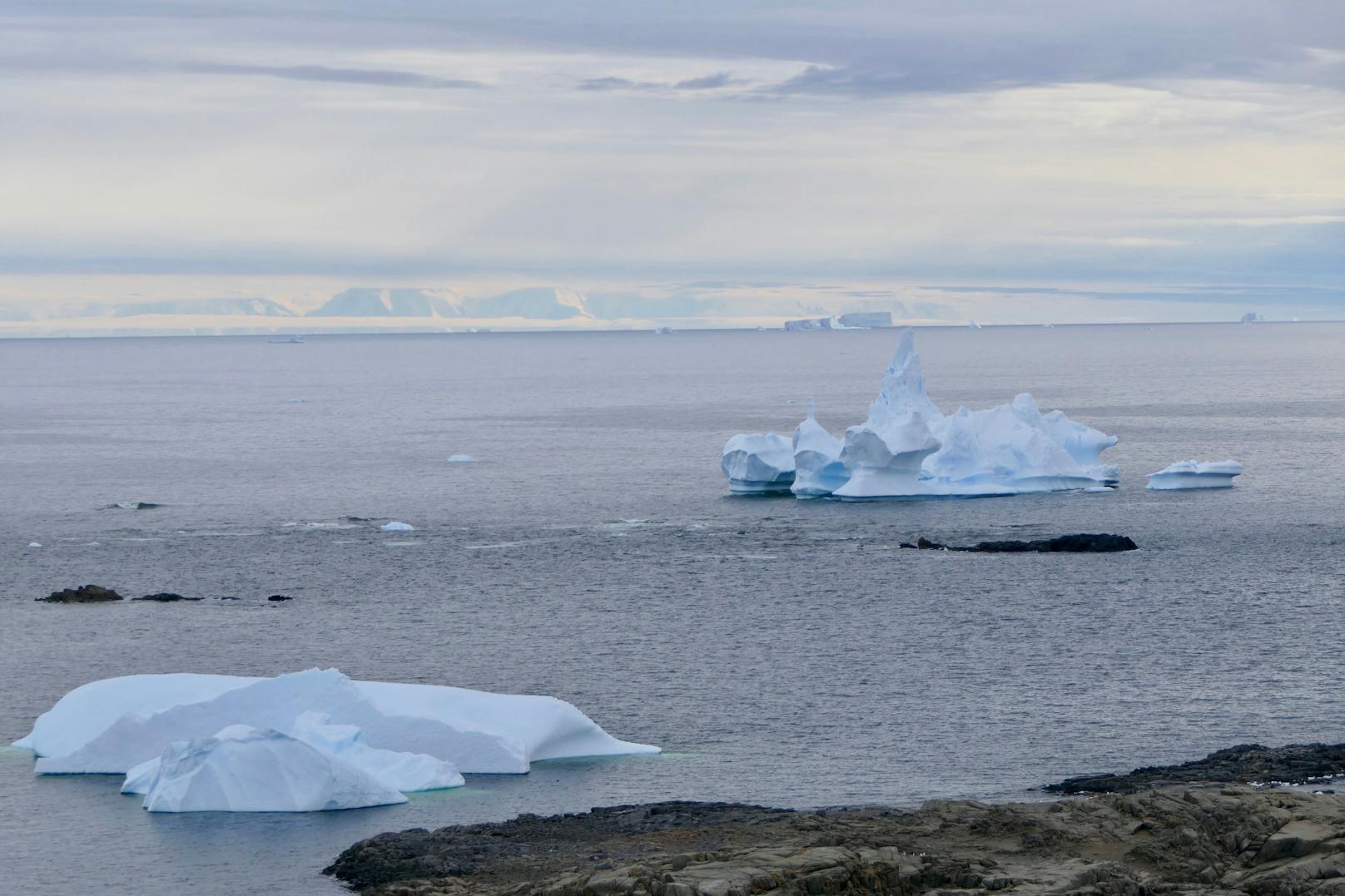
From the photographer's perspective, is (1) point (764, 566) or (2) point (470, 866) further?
(1) point (764, 566)

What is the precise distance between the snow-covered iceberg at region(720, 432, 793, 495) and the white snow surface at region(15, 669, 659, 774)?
134 ft

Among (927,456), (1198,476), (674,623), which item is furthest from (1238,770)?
(1198,476)

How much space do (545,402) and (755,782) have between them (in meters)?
134

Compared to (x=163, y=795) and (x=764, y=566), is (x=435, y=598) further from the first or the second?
(x=163, y=795)

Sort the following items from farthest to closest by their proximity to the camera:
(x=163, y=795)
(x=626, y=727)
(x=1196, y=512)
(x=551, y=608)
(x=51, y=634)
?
(x=1196, y=512) < (x=551, y=608) < (x=51, y=634) < (x=626, y=727) < (x=163, y=795)

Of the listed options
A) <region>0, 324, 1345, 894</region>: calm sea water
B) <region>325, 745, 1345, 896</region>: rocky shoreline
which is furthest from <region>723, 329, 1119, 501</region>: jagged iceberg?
<region>325, 745, 1345, 896</region>: rocky shoreline

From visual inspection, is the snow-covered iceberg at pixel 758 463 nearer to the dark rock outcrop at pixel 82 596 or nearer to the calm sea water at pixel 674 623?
the calm sea water at pixel 674 623

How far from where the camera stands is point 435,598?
48.5 metres

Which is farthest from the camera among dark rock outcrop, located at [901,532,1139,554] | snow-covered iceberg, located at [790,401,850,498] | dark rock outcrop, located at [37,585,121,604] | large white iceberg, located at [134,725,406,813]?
snow-covered iceberg, located at [790,401,850,498]

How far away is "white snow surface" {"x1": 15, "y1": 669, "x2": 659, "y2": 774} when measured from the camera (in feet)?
98.2

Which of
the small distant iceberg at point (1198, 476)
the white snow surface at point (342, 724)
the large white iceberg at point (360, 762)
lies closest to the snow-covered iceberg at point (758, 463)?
the small distant iceberg at point (1198, 476)

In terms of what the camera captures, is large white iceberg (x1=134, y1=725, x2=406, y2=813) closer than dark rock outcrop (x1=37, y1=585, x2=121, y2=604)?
Yes

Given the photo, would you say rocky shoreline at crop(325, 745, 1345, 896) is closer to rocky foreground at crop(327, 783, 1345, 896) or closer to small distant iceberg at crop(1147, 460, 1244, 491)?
rocky foreground at crop(327, 783, 1345, 896)

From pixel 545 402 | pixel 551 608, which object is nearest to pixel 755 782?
pixel 551 608
